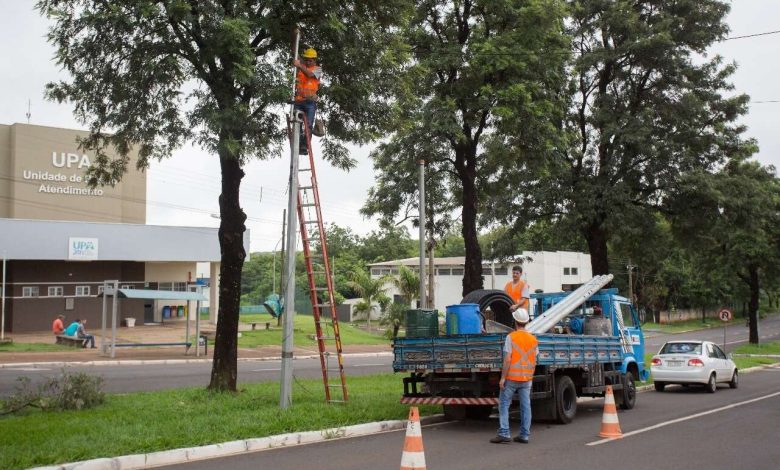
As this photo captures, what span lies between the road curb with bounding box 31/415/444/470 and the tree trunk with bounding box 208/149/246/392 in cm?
352

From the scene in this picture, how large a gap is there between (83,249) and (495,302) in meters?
25.5

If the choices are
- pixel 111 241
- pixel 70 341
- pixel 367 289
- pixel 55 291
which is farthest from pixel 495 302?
pixel 367 289

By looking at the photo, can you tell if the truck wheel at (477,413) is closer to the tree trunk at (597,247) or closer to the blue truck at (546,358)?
the blue truck at (546,358)

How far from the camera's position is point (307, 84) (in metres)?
12.3

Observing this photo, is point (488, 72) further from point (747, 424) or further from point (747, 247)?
point (747, 247)

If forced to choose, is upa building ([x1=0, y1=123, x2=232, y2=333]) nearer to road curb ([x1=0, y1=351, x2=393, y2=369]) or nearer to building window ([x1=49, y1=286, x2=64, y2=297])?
building window ([x1=49, y1=286, x2=64, y2=297])

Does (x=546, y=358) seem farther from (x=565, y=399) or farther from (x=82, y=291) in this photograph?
(x=82, y=291)

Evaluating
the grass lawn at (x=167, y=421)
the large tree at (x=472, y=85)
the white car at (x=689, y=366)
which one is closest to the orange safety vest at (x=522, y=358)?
the grass lawn at (x=167, y=421)

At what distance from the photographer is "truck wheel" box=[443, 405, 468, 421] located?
12688mm

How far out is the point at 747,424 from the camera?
12797 millimetres

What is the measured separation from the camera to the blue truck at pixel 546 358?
1143 cm

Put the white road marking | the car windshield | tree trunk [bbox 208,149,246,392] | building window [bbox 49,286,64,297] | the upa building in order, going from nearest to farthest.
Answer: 1. the white road marking
2. tree trunk [bbox 208,149,246,392]
3. the car windshield
4. the upa building
5. building window [bbox 49,286,64,297]

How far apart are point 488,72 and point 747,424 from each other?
10150mm

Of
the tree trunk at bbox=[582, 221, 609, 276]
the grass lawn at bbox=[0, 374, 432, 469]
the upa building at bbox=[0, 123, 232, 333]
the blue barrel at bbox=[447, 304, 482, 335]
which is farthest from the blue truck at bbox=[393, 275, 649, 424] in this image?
the upa building at bbox=[0, 123, 232, 333]
